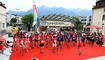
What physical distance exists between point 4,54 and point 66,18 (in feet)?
116

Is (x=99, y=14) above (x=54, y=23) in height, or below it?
above

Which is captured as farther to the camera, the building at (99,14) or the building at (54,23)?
the building at (54,23)

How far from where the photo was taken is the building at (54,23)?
33438 millimetres

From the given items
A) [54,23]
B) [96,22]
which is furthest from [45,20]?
[96,22]

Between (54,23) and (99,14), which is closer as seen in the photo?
(99,14)

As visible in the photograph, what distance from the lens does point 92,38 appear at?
11.5 meters

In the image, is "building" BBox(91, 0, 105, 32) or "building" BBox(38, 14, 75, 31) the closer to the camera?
"building" BBox(91, 0, 105, 32)

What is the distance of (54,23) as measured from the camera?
35.7m

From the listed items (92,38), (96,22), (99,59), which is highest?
(96,22)

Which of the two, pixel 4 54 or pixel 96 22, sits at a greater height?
pixel 96 22

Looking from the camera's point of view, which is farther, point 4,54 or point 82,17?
point 82,17

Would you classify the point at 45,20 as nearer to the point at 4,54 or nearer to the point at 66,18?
the point at 66,18

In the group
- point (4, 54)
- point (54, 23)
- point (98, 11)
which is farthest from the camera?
point (54, 23)

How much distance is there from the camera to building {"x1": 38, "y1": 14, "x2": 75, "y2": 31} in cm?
3344
